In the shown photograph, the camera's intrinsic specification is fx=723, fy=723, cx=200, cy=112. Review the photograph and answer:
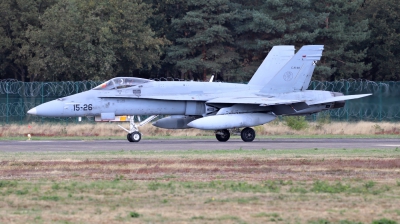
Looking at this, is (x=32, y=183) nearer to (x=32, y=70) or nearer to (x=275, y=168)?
(x=275, y=168)

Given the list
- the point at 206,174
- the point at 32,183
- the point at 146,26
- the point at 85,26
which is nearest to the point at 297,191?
the point at 206,174

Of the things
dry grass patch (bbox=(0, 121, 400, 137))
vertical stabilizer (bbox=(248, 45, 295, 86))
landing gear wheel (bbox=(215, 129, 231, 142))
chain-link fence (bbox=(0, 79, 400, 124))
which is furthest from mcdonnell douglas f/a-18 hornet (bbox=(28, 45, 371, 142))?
chain-link fence (bbox=(0, 79, 400, 124))

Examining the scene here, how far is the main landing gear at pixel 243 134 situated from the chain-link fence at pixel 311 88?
482 inches

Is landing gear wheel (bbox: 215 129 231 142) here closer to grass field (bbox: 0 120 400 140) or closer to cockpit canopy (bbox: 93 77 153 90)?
cockpit canopy (bbox: 93 77 153 90)

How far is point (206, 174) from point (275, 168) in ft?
5.90

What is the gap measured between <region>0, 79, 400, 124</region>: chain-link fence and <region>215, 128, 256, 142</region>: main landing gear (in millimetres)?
12232

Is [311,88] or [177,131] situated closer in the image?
[177,131]

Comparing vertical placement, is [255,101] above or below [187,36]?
below

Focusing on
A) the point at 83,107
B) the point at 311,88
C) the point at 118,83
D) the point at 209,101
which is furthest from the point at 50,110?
the point at 311,88

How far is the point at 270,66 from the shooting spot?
98.8 ft

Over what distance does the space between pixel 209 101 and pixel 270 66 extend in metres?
4.55

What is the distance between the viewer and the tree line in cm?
4750

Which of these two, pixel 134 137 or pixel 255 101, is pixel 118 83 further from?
pixel 255 101

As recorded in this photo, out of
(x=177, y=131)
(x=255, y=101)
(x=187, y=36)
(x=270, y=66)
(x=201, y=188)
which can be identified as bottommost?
(x=201, y=188)
